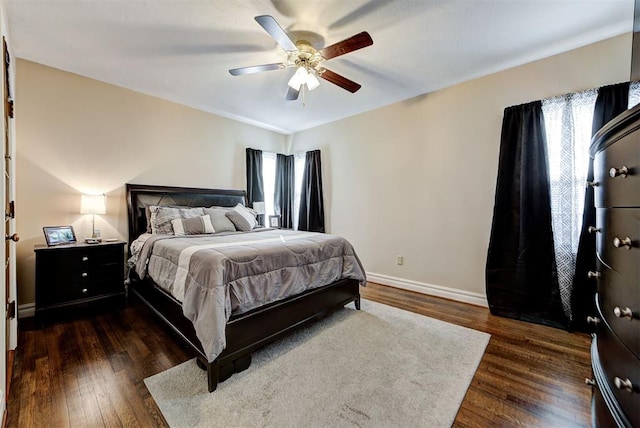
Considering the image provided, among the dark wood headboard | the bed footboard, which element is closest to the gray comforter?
the bed footboard

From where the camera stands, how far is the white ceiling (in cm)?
202

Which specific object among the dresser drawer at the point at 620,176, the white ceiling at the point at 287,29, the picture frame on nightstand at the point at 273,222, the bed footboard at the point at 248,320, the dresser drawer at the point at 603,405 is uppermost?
the white ceiling at the point at 287,29

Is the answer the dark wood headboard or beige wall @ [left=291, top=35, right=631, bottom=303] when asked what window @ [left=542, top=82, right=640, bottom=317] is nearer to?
beige wall @ [left=291, top=35, right=631, bottom=303]

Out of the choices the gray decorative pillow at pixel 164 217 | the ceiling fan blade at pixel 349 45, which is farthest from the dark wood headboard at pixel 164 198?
the ceiling fan blade at pixel 349 45

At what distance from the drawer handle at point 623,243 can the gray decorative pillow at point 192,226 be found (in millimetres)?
3253

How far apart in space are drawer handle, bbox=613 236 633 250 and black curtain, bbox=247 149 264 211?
4.33m

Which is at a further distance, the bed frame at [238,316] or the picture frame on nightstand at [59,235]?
the picture frame on nightstand at [59,235]

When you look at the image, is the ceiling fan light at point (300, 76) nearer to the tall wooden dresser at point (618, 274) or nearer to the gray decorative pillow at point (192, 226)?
the gray decorative pillow at point (192, 226)

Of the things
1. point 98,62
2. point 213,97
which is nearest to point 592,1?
point 213,97

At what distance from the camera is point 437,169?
3.42m

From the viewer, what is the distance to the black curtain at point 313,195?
474 cm

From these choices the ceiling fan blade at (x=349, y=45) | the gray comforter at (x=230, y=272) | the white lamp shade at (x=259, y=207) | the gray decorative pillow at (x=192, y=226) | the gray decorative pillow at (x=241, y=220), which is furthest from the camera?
the white lamp shade at (x=259, y=207)

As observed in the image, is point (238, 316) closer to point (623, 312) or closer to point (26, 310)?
point (623, 312)

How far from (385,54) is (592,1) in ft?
4.94
